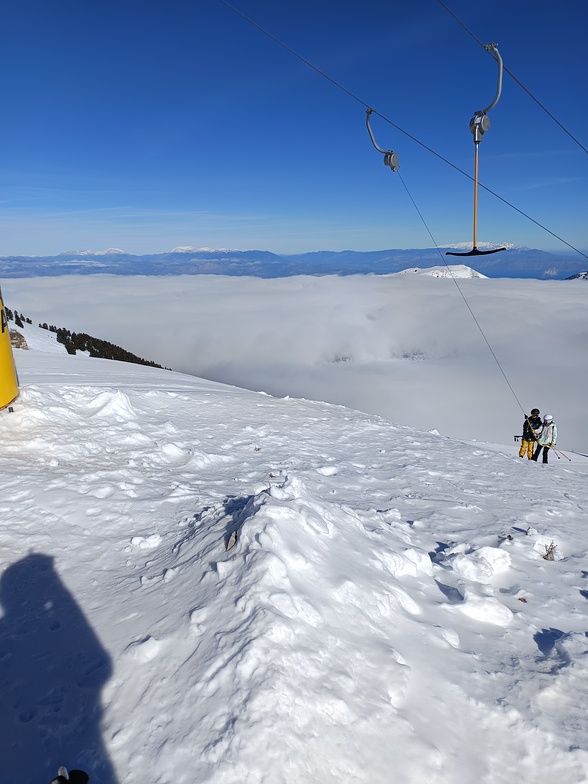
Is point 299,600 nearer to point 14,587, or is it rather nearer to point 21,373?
point 14,587

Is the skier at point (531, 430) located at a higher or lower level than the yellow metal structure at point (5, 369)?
lower

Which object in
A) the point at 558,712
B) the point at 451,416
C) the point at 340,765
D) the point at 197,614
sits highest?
the point at 197,614

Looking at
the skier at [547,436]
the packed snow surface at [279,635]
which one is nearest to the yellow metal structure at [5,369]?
the packed snow surface at [279,635]

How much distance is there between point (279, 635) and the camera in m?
3.11

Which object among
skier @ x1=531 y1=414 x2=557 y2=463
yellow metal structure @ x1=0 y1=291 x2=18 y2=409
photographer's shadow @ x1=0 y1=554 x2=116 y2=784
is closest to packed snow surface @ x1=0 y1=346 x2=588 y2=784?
photographer's shadow @ x1=0 y1=554 x2=116 y2=784

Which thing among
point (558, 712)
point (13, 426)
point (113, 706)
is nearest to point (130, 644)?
point (113, 706)

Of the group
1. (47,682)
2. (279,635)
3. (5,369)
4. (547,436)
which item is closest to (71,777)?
(47,682)

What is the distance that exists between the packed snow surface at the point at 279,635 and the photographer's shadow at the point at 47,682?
0.01 meters

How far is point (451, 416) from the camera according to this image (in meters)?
134

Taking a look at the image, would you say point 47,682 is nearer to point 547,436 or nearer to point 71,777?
point 71,777

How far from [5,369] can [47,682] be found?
5754mm

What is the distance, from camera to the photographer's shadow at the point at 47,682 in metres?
2.63

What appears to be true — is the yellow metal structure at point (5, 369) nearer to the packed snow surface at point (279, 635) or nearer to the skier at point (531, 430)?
the packed snow surface at point (279, 635)

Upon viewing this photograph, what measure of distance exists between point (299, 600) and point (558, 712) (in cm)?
195
